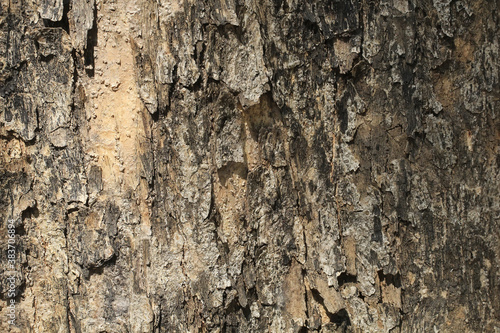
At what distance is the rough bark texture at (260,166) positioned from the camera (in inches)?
49.2

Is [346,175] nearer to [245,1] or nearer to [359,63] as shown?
[359,63]

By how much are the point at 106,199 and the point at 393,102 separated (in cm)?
89

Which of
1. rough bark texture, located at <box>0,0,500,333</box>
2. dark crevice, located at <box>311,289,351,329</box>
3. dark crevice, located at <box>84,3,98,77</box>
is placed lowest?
dark crevice, located at <box>311,289,351,329</box>

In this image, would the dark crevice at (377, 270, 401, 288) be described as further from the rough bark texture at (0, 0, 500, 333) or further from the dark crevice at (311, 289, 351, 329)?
the dark crevice at (311, 289, 351, 329)

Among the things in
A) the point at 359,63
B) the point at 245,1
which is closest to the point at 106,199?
the point at 245,1

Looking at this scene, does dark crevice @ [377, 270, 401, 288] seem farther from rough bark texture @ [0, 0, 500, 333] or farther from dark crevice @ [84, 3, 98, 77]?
dark crevice @ [84, 3, 98, 77]

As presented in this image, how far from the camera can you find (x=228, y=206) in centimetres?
129

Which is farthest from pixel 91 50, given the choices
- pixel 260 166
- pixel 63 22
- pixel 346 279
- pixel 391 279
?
pixel 391 279

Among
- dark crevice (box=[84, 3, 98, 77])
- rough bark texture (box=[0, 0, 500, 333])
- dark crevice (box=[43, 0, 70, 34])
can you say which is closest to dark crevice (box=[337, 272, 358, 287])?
rough bark texture (box=[0, 0, 500, 333])

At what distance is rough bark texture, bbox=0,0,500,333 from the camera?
125cm

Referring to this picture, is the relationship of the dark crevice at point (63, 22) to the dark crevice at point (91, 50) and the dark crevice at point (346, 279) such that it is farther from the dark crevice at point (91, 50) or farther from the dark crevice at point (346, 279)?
the dark crevice at point (346, 279)

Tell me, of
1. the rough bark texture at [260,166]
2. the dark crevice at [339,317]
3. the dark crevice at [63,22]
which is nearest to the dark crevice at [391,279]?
the rough bark texture at [260,166]

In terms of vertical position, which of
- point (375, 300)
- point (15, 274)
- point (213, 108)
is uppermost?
point (213, 108)

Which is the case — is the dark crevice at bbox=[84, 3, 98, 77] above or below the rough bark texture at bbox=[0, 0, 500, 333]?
above
